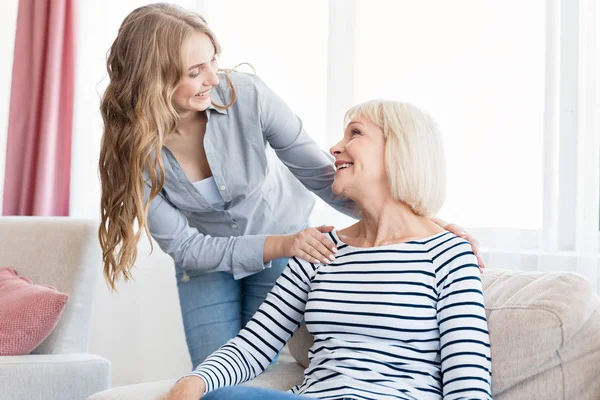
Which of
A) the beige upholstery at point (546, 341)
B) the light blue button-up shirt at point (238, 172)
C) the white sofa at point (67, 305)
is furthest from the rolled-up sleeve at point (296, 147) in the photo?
the white sofa at point (67, 305)

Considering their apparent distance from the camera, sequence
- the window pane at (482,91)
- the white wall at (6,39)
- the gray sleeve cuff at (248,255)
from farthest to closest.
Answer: the white wall at (6,39)
the window pane at (482,91)
the gray sleeve cuff at (248,255)

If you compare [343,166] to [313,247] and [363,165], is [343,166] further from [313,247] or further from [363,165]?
[313,247]

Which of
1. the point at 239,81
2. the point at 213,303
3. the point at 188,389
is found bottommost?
the point at 188,389

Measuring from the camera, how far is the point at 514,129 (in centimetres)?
226

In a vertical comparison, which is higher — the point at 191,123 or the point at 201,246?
the point at 191,123

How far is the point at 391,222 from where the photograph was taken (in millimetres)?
1600

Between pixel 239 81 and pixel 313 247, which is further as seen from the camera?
pixel 239 81

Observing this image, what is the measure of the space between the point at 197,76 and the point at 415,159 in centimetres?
58

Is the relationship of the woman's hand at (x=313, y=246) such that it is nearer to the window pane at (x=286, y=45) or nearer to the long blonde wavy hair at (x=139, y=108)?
the long blonde wavy hair at (x=139, y=108)

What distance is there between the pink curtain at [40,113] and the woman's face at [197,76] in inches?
74.1

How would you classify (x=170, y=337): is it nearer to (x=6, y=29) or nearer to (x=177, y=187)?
(x=177, y=187)

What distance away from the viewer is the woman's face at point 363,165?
1.59 m

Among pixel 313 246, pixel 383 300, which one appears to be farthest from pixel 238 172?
pixel 383 300

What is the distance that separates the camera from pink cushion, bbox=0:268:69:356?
2.14 m
